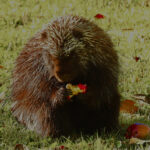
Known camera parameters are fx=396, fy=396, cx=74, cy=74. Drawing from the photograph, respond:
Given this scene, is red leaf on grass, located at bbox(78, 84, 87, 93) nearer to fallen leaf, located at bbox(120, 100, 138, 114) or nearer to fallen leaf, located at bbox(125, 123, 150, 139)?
fallen leaf, located at bbox(125, 123, 150, 139)

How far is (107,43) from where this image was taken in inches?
149

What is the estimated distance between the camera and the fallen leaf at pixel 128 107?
4301mm

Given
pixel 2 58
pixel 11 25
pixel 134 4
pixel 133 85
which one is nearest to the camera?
pixel 133 85

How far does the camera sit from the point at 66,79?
337 centimetres

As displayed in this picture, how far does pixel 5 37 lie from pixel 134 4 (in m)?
2.67

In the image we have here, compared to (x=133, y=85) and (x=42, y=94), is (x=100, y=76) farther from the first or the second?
(x=133, y=85)

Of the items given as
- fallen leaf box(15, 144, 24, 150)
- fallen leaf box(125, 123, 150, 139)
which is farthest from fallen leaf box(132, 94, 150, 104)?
fallen leaf box(15, 144, 24, 150)

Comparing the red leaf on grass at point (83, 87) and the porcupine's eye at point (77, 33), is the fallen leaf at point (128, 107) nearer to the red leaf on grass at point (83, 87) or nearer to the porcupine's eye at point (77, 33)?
the red leaf on grass at point (83, 87)

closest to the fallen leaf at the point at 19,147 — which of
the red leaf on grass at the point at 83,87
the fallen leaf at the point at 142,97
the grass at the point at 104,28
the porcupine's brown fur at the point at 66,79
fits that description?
the grass at the point at 104,28

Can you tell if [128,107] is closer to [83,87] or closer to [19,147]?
Answer: [83,87]

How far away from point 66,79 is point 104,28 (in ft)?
10.9

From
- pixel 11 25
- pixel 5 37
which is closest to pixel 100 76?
pixel 5 37

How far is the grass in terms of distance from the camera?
361 centimetres

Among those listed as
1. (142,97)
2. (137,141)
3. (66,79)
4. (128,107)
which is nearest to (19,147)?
(66,79)
